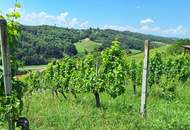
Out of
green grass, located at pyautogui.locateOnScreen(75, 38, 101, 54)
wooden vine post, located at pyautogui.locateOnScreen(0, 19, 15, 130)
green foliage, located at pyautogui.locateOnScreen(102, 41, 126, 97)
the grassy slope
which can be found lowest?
green grass, located at pyautogui.locateOnScreen(75, 38, 101, 54)

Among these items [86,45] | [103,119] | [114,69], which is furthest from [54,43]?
[103,119]

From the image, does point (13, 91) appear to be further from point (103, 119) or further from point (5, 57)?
point (103, 119)

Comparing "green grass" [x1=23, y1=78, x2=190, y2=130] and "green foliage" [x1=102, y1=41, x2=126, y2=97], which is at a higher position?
"green foliage" [x1=102, y1=41, x2=126, y2=97]

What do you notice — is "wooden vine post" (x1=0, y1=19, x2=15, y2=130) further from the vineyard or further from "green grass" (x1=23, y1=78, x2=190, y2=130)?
"green grass" (x1=23, y1=78, x2=190, y2=130)

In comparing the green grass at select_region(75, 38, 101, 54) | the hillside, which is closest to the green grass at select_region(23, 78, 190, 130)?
the hillside

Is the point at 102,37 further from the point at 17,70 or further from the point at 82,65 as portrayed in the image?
the point at 17,70

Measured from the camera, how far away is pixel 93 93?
1595 cm

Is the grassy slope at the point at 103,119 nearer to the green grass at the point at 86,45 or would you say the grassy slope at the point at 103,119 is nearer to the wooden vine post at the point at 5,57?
the wooden vine post at the point at 5,57

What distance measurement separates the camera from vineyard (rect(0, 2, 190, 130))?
6.59 meters

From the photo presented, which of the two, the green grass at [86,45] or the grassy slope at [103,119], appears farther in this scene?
the green grass at [86,45]

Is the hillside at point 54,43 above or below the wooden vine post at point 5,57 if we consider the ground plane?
below

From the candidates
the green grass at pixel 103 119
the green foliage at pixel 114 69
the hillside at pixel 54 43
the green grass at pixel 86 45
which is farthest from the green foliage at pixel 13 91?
the green grass at pixel 86 45

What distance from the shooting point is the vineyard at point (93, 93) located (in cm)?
659

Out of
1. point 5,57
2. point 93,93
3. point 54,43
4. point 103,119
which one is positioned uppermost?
point 5,57
